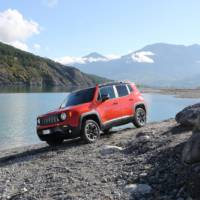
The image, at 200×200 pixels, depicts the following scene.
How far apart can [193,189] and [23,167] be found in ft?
21.7

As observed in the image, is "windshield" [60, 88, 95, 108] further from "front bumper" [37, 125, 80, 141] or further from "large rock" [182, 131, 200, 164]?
"large rock" [182, 131, 200, 164]

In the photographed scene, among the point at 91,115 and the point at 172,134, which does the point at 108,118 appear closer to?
the point at 91,115

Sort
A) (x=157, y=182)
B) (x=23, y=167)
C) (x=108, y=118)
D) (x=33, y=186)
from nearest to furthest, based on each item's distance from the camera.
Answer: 1. (x=157, y=182)
2. (x=33, y=186)
3. (x=23, y=167)
4. (x=108, y=118)

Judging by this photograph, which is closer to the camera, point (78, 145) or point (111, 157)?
point (111, 157)

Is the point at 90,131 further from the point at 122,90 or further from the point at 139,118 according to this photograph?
the point at 139,118

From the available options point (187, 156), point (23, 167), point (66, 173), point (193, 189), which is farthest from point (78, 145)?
point (193, 189)

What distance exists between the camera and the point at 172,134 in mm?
13867

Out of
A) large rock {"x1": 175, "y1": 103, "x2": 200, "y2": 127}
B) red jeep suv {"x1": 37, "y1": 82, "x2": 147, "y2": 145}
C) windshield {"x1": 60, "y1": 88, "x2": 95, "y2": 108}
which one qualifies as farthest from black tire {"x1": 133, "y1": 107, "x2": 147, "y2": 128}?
large rock {"x1": 175, "y1": 103, "x2": 200, "y2": 127}

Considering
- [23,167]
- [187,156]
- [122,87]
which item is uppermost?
[122,87]

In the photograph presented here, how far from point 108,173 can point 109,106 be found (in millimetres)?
7165

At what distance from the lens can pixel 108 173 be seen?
34.5 feet

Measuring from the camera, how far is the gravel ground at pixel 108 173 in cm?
870

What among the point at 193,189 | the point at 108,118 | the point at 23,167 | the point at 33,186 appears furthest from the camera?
the point at 108,118

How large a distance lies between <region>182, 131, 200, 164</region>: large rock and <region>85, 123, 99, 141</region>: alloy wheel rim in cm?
712
